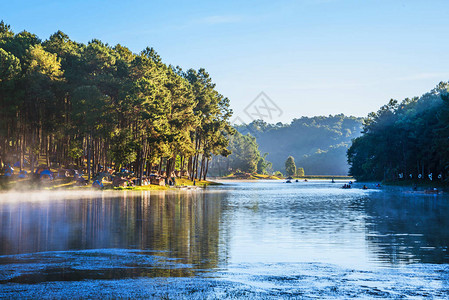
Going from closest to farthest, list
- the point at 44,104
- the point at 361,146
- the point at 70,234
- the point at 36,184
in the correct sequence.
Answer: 1. the point at 70,234
2. the point at 36,184
3. the point at 44,104
4. the point at 361,146

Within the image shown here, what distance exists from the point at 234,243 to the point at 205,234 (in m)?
3.54

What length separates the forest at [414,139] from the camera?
94.8 metres

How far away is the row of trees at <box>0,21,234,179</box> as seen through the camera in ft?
270

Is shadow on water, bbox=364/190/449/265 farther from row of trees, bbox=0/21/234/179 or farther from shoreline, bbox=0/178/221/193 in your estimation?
row of trees, bbox=0/21/234/179

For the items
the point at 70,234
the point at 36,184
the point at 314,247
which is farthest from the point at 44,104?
the point at 314,247

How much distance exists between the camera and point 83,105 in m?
82.8

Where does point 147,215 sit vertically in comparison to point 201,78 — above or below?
below

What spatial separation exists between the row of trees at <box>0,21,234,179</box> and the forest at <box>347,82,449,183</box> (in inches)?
1973

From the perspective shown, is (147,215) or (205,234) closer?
(205,234)

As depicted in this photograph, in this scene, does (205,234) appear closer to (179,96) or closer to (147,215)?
(147,215)

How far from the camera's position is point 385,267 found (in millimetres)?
15688

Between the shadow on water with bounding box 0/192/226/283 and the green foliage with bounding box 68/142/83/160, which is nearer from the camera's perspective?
the shadow on water with bounding box 0/192/226/283

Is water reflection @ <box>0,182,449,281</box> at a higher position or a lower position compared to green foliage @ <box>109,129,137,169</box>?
lower

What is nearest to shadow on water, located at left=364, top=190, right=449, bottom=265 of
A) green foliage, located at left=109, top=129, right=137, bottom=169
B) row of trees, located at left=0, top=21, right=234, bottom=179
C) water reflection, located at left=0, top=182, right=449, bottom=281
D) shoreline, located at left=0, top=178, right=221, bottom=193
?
water reflection, located at left=0, top=182, right=449, bottom=281
